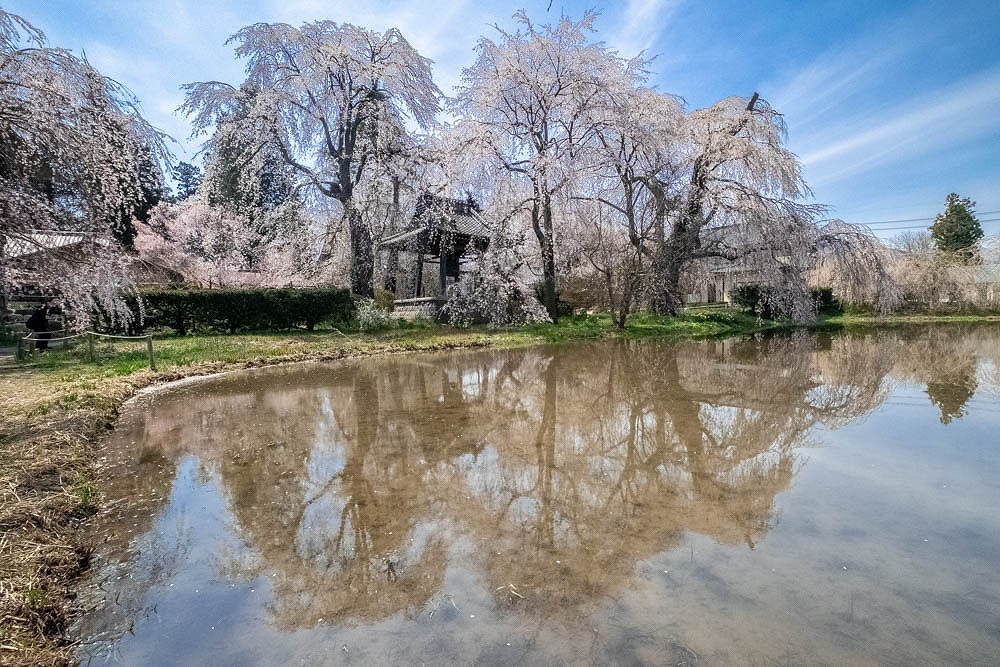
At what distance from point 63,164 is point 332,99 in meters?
13.8

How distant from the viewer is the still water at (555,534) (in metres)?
2.17

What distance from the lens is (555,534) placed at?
121 inches

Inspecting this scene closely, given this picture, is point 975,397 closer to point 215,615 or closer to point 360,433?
point 360,433

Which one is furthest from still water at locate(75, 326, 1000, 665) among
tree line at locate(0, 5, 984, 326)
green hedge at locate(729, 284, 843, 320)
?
green hedge at locate(729, 284, 843, 320)


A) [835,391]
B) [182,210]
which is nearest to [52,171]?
[835,391]

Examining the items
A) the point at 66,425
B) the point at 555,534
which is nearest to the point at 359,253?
the point at 66,425

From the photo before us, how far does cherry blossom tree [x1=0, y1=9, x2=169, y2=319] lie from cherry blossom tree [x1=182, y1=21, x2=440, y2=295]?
11561mm

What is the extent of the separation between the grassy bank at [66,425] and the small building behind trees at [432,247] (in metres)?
3.64

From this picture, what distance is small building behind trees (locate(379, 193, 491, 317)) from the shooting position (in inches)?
723

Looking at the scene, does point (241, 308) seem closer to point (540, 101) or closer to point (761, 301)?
point (540, 101)

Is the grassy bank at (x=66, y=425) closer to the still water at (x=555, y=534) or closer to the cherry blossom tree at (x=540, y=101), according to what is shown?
the still water at (x=555, y=534)

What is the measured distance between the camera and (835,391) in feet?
23.8

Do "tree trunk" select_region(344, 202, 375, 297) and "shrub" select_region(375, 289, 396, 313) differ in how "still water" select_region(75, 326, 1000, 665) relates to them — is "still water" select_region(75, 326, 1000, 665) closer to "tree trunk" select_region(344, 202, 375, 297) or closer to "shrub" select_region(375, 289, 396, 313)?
"tree trunk" select_region(344, 202, 375, 297)

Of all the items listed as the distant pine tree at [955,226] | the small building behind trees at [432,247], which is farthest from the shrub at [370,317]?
the distant pine tree at [955,226]
